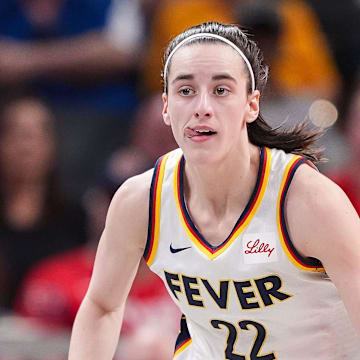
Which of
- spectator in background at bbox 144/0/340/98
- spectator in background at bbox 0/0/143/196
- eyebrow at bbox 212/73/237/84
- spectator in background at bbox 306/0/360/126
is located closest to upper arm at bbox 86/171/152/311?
eyebrow at bbox 212/73/237/84

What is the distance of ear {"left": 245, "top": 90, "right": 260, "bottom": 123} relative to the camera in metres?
3.47

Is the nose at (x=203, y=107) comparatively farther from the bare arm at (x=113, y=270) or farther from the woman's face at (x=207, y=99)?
the bare arm at (x=113, y=270)

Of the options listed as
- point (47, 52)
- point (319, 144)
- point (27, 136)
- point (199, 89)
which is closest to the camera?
point (199, 89)

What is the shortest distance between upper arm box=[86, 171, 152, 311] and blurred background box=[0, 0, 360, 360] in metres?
1.79

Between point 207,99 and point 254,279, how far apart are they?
0.74 m

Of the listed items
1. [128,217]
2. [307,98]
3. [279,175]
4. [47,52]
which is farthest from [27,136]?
[279,175]

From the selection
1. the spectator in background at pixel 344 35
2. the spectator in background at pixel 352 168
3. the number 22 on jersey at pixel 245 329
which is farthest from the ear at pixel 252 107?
the spectator in background at pixel 344 35

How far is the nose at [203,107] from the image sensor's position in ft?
10.8

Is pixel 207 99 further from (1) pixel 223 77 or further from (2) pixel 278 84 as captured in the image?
(2) pixel 278 84

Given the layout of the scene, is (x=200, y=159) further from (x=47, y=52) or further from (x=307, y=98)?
(x=47, y=52)

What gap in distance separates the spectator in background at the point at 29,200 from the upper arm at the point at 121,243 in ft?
8.34

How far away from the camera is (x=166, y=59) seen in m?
3.54

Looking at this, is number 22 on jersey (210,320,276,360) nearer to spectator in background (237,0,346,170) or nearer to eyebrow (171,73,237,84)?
eyebrow (171,73,237,84)

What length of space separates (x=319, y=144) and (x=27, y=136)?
2159 mm
